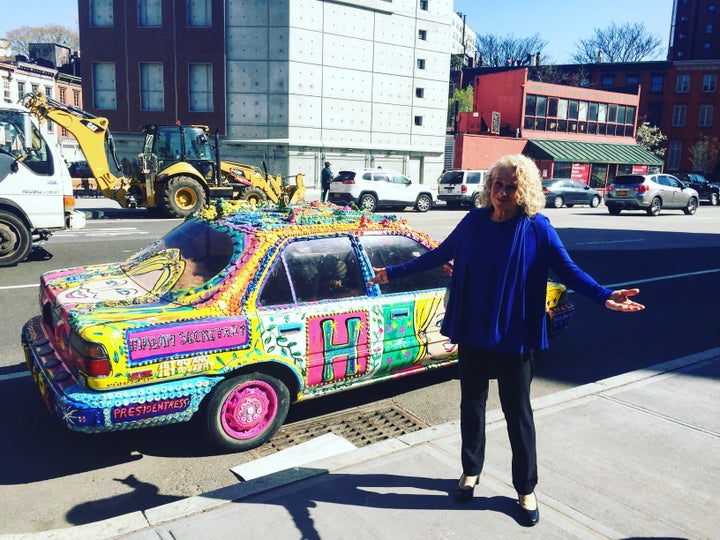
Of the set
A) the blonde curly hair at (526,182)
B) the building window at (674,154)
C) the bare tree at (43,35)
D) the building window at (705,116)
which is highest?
the bare tree at (43,35)

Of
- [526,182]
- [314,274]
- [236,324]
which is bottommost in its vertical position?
[236,324]

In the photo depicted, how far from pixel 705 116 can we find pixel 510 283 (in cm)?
5943

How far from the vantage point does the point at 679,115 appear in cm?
5412

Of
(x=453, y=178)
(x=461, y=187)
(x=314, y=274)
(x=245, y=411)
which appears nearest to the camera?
(x=245, y=411)

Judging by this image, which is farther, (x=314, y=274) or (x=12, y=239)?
(x=12, y=239)

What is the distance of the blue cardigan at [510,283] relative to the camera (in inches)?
125

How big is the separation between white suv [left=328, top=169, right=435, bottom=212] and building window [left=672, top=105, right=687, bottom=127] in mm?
38806

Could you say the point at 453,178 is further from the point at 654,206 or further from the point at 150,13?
the point at 150,13

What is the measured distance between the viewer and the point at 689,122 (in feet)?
176

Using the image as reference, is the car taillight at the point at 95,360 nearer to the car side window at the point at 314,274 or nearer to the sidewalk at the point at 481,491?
the sidewalk at the point at 481,491

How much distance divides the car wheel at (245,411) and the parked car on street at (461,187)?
75.3ft

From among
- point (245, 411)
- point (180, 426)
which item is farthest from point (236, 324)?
point (180, 426)

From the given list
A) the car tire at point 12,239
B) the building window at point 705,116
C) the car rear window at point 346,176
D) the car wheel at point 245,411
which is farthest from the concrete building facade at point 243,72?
the building window at point 705,116

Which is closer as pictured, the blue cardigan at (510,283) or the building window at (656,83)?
the blue cardigan at (510,283)
